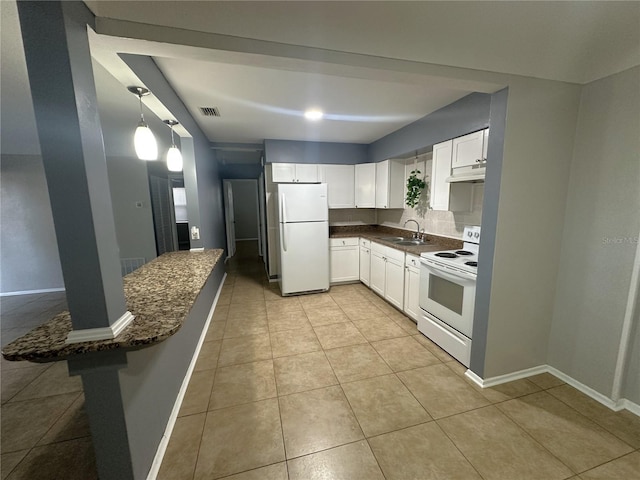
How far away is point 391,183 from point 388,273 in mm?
1391

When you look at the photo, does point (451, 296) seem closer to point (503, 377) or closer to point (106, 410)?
point (503, 377)

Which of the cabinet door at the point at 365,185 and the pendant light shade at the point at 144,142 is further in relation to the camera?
the cabinet door at the point at 365,185

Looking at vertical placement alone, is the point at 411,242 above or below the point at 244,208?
below

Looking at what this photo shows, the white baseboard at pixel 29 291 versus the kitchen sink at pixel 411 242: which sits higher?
the kitchen sink at pixel 411 242

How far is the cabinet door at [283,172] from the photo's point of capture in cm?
402

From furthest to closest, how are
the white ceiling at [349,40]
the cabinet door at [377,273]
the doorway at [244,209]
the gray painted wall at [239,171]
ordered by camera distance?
1. the doorway at [244,209]
2. the gray painted wall at [239,171]
3. the cabinet door at [377,273]
4. the white ceiling at [349,40]

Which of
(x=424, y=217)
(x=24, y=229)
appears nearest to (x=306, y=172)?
(x=424, y=217)

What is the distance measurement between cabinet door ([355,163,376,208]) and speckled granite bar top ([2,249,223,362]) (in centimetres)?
283

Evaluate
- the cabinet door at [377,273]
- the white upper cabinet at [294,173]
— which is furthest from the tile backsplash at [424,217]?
the white upper cabinet at [294,173]

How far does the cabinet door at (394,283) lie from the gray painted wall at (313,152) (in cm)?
202

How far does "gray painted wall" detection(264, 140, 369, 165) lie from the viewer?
13.1 feet

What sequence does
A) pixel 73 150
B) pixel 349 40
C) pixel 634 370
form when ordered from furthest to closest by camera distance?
pixel 634 370, pixel 349 40, pixel 73 150

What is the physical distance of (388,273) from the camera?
3.40 meters

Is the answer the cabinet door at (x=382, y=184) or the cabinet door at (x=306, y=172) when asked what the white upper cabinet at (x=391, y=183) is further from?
the cabinet door at (x=306, y=172)
